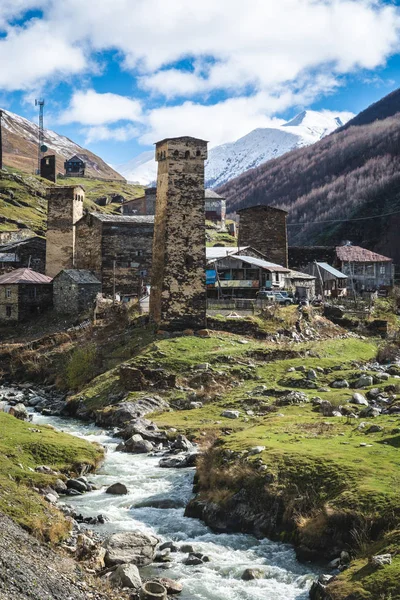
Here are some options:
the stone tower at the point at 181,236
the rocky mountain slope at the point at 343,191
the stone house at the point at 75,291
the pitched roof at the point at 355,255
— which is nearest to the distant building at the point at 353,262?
the pitched roof at the point at 355,255

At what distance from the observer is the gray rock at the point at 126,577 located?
47.2ft

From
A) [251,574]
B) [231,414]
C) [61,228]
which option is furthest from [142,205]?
[251,574]

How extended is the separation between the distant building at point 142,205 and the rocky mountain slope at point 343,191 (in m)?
30.4

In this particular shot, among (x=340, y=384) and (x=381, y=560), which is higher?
(x=340, y=384)

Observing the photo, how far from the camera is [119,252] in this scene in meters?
56.1

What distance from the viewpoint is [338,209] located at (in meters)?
136

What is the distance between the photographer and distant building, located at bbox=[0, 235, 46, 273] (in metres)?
62.6

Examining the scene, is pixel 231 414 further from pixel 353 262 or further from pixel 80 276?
pixel 353 262

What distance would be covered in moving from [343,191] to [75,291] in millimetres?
Result: 105617

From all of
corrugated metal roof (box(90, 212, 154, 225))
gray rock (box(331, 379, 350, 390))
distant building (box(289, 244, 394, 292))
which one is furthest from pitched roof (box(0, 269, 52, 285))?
gray rock (box(331, 379, 350, 390))

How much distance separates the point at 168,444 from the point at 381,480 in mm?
10643

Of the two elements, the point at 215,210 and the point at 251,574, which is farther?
the point at 215,210

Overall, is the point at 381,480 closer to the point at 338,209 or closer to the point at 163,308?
the point at 163,308

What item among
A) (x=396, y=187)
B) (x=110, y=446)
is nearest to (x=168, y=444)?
A: (x=110, y=446)
